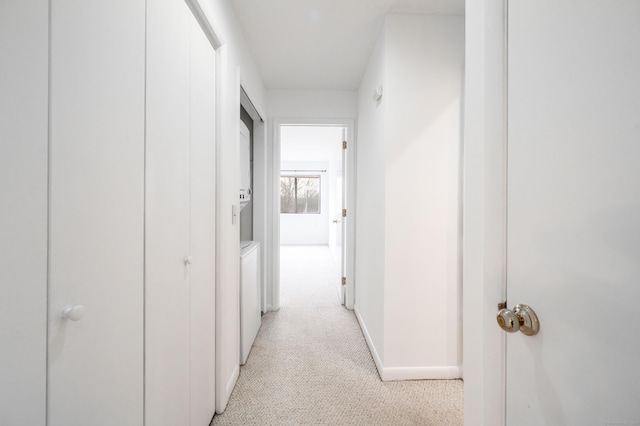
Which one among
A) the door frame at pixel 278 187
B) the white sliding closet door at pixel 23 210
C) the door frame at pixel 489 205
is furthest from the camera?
the door frame at pixel 278 187

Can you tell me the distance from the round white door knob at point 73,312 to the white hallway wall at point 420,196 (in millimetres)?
1620

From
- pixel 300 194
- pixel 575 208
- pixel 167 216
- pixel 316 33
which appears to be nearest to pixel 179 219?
pixel 167 216

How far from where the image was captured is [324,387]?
1.84 meters

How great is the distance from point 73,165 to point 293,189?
25.7 ft

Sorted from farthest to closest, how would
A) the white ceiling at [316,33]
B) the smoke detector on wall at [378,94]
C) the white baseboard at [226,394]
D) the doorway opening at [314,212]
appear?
the doorway opening at [314,212] < the smoke detector on wall at [378,94] < the white ceiling at [316,33] < the white baseboard at [226,394]

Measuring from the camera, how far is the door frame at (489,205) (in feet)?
2.50

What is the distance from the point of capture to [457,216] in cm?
191

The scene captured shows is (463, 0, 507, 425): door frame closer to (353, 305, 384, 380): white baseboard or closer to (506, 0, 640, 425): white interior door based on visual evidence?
(506, 0, 640, 425): white interior door

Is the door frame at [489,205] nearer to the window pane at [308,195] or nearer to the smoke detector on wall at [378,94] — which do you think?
the smoke detector on wall at [378,94]

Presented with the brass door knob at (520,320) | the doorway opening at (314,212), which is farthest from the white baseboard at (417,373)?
the brass door knob at (520,320)

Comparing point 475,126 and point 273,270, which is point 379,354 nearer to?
point 273,270

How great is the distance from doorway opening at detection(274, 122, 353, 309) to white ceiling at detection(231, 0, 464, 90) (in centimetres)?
57

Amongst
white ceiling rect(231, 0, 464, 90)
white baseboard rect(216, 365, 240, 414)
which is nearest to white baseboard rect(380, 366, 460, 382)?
white baseboard rect(216, 365, 240, 414)

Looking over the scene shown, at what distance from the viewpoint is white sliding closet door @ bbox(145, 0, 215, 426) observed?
36.0 inches
